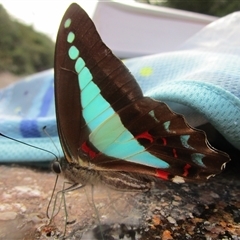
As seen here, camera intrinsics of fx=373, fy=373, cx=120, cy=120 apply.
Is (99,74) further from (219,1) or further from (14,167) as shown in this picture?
(219,1)

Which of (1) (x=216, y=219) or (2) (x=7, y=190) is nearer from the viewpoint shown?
(1) (x=216, y=219)

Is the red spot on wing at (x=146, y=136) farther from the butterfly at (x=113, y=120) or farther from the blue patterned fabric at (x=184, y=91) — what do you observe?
the blue patterned fabric at (x=184, y=91)

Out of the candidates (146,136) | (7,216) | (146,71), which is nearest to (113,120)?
(146,136)

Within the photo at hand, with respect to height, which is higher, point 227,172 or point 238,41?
point 238,41

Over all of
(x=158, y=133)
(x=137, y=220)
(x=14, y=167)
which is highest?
(x=158, y=133)

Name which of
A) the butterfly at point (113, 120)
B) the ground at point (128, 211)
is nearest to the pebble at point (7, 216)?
the ground at point (128, 211)

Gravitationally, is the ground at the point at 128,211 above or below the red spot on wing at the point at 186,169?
below

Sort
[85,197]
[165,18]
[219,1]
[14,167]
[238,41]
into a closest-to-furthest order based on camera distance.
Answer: [85,197] < [14,167] < [238,41] < [165,18] < [219,1]

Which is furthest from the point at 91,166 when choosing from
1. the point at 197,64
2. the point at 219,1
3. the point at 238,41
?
the point at 219,1
